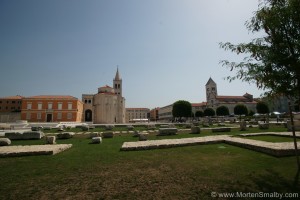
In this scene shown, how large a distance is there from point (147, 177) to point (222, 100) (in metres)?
112

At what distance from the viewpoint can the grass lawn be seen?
4.38 metres

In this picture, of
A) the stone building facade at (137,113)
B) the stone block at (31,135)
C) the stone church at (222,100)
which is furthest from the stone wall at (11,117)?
the stone church at (222,100)

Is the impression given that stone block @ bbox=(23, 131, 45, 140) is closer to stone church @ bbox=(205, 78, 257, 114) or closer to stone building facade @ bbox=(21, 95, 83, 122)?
stone building facade @ bbox=(21, 95, 83, 122)

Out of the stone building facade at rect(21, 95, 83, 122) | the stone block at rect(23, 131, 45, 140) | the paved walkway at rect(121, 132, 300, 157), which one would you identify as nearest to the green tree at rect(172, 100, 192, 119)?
the stone building facade at rect(21, 95, 83, 122)

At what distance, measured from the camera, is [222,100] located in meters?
108

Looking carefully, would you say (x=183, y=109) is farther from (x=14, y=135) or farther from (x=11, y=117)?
(x=11, y=117)

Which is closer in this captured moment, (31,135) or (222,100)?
(31,135)

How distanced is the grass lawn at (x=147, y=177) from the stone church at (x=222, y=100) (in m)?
105

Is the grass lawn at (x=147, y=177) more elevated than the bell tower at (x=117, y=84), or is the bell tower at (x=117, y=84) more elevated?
the bell tower at (x=117, y=84)

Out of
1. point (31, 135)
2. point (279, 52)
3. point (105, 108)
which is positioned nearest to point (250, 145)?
point (279, 52)

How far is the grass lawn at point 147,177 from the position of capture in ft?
14.4

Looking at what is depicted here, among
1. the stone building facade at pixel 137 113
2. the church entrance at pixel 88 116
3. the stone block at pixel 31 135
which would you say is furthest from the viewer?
the stone building facade at pixel 137 113

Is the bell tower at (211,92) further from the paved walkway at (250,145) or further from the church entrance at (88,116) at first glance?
the paved walkway at (250,145)

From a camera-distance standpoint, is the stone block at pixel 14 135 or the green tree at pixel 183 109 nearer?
the stone block at pixel 14 135
